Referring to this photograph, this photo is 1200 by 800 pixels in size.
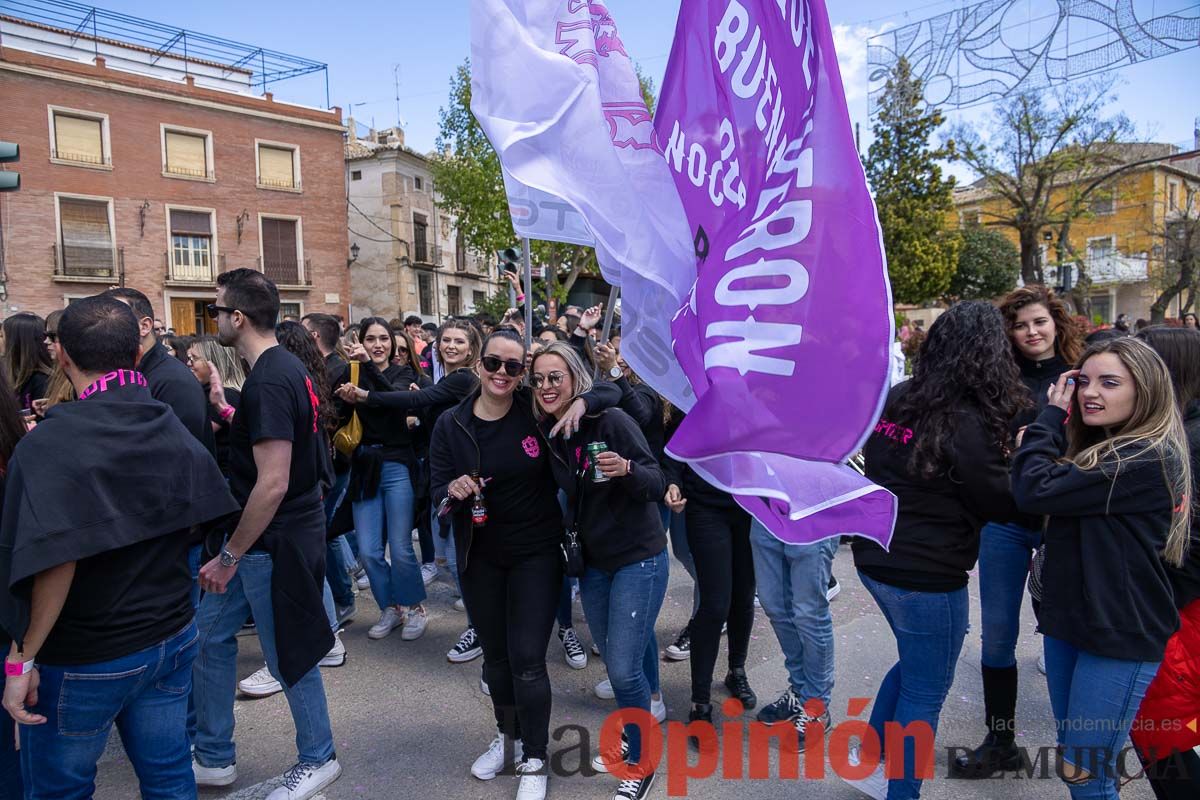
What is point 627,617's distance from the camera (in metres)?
3.18

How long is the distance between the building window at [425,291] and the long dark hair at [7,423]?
37.2 m

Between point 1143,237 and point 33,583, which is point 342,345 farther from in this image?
point 1143,237

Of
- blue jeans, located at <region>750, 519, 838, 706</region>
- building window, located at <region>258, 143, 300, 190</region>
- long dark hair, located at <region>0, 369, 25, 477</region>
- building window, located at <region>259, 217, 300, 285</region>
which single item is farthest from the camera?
building window, located at <region>259, 217, 300, 285</region>

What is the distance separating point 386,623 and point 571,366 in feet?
8.97

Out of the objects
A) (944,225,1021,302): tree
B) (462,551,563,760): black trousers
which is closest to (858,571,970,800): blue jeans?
(462,551,563,760): black trousers

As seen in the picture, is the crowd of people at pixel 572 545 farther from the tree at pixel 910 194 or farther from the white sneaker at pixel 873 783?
the tree at pixel 910 194

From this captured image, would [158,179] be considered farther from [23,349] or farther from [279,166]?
[23,349]

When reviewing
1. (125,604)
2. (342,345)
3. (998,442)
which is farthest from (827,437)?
(342,345)

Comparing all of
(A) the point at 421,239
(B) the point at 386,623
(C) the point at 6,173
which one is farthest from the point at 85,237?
(B) the point at 386,623

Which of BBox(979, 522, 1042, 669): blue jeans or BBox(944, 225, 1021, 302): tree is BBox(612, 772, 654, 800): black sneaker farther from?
BBox(944, 225, 1021, 302): tree

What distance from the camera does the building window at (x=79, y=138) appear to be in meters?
25.3

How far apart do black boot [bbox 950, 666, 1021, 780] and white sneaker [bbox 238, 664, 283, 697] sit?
3.46m

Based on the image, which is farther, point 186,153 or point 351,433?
point 186,153

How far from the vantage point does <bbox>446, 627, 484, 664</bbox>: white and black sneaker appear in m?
4.61
